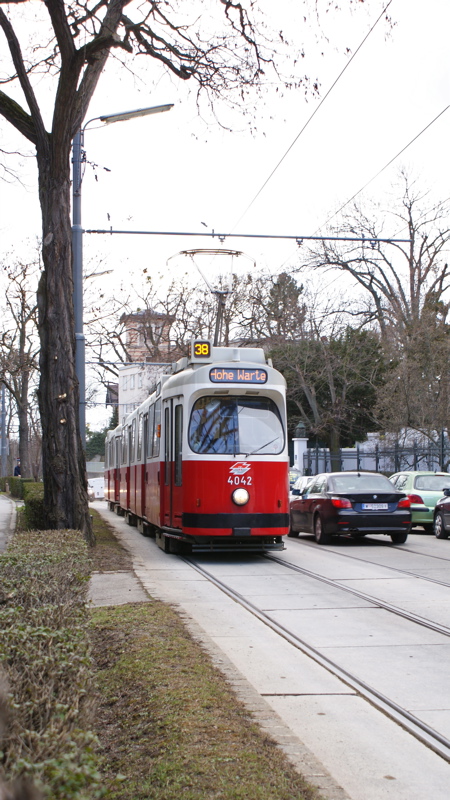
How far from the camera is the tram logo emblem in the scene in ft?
47.2

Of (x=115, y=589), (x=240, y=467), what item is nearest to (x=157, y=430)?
(x=240, y=467)

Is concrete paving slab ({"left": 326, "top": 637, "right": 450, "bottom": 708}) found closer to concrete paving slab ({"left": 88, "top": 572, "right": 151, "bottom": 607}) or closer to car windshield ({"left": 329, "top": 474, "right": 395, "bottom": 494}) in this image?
concrete paving slab ({"left": 88, "top": 572, "right": 151, "bottom": 607})

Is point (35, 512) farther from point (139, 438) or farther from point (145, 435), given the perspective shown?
point (139, 438)

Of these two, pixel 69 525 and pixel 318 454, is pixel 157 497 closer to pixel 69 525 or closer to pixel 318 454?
pixel 69 525

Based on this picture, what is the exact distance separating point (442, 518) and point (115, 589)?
11.0 meters

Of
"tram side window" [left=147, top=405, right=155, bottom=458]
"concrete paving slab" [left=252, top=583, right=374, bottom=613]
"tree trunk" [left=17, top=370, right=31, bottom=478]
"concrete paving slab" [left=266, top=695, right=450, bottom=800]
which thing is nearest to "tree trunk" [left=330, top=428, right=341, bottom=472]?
"tree trunk" [left=17, top=370, right=31, bottom=478]

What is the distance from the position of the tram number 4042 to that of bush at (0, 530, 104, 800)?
304 inches

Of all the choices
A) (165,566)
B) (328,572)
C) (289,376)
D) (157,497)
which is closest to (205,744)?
(328,572)

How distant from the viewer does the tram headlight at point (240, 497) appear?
47.0 feet

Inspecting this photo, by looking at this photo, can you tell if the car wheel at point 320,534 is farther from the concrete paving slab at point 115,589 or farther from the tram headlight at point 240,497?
→ the concrete paving slab at point 115,589

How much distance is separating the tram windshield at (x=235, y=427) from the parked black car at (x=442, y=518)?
6.06m

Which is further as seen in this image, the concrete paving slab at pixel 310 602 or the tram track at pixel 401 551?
the tram track at pixel 401 551

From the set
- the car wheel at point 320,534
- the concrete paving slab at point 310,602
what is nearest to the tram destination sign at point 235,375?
the car wheel at point 320,534

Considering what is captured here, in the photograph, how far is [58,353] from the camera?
14.3 m
